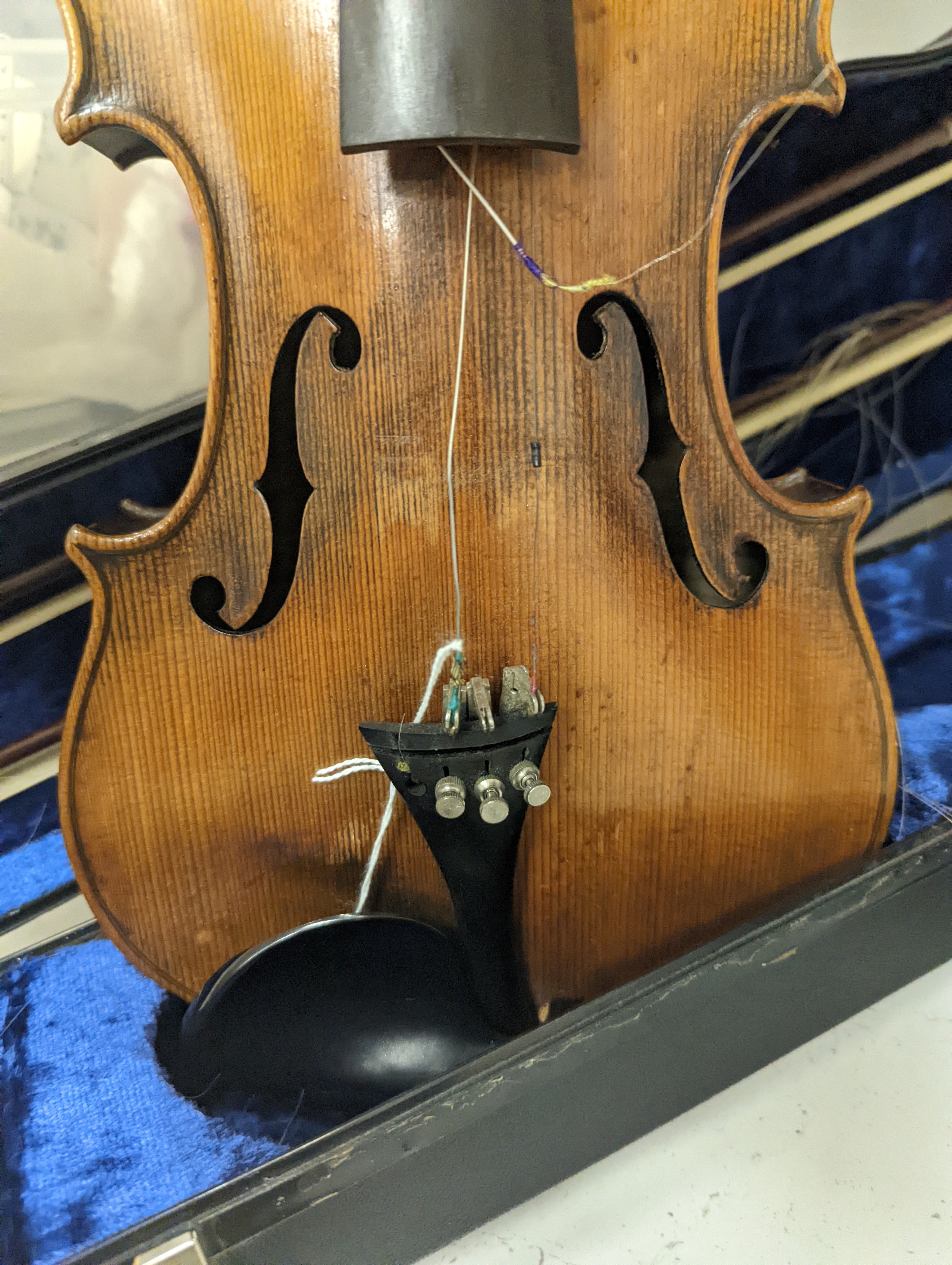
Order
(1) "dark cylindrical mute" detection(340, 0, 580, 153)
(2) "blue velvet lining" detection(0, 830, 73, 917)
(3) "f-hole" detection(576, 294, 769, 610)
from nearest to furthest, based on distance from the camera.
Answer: (1) "dark cylindrical mute" detection(340, 0, 580, 153), (3) "f-hole" detection(576, 294, 769, 610), (2) "blue velvet lining" detection(0, 830, 73, 917)

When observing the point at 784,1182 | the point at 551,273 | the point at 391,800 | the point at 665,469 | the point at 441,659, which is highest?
the point at 551,273

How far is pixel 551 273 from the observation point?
633mm

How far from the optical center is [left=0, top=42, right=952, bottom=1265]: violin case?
0.54 m

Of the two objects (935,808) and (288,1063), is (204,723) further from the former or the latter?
(935,808)

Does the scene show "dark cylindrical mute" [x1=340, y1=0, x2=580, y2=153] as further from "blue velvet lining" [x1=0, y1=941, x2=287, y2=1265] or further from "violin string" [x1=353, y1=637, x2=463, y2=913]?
"blue velvet lining" [x1=0, y1=941, x2=287, y2=1265]

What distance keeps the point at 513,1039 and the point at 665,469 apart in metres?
0.45

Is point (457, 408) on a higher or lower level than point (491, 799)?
higher

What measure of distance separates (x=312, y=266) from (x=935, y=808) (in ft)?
2.64

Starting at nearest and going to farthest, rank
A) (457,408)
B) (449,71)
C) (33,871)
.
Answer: (449,71), (457,408), (33,871)

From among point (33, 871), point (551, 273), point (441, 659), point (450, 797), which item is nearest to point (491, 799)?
point (450, 797)

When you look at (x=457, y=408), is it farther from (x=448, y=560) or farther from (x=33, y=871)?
(x=33, y=871)

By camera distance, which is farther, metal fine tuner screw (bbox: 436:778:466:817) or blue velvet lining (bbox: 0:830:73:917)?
blue velvet lining (bbox: 0:830:73:917)

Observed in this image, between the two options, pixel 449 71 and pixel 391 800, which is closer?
pixel 449 71

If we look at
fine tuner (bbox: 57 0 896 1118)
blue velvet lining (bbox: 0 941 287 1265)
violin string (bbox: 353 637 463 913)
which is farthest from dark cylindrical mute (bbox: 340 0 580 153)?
blue velvet lining (bbox: 0 941 287 1265)
